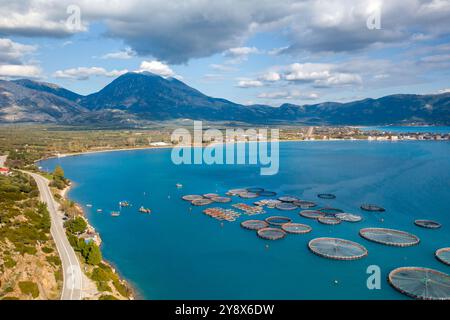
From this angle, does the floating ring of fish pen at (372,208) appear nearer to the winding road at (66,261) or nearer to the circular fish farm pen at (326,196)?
the circular fish farm pen at (326,196)

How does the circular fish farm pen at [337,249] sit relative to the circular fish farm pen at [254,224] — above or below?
below

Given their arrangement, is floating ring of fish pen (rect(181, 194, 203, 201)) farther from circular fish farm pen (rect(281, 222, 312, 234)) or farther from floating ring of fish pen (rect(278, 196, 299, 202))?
circular fish farm pen (rect(281, 222, 312, 234))

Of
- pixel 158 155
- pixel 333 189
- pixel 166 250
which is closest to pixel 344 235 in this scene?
pixel 166 250

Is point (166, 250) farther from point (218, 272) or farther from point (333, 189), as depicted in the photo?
point (333, 189)

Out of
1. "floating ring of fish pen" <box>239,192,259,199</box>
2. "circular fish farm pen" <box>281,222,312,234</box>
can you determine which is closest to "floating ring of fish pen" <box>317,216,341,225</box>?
"circular fish farm pen" <box>281,222,312,234</box>

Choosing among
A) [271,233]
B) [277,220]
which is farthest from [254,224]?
[271,233]

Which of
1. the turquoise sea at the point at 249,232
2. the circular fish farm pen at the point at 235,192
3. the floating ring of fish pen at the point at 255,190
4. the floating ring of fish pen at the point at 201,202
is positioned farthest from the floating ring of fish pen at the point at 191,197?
the floating ring of fish pen at the point at 255,190
